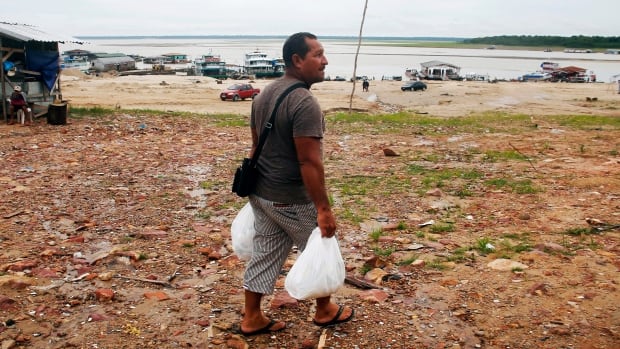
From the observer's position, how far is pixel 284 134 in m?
2.79

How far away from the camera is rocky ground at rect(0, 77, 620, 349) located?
3.19m

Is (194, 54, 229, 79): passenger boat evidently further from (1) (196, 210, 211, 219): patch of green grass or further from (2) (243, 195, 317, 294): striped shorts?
(2) (243, 195, 317, 294): striped shorts

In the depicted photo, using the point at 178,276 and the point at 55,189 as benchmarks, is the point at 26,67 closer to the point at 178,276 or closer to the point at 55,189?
→ the point at 55,189

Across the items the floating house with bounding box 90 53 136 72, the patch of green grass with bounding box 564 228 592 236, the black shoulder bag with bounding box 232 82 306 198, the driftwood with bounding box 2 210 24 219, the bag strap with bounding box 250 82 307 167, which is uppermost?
the floating house with bounding box 90 53 136 72

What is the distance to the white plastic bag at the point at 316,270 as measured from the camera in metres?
2.80

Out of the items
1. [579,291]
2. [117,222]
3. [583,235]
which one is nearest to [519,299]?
[579,291]

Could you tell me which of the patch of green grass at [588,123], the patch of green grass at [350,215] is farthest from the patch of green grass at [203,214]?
the patch of green grass at [588,123]

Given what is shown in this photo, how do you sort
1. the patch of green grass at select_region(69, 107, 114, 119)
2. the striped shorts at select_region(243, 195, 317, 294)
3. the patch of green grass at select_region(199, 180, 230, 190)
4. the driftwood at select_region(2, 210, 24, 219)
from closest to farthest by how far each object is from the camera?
the striped shorts at select_region(243, 195, 317, 294) → the driftwood at select_region(2, 210, 24, 219) → the patch of green grass at select_region(199, 180, 230, 190) → the patch of green grass at select_region(69, 107, 114, 119)

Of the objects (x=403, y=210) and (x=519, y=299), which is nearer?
(x=519, y=299)

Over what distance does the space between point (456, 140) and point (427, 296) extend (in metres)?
8.00

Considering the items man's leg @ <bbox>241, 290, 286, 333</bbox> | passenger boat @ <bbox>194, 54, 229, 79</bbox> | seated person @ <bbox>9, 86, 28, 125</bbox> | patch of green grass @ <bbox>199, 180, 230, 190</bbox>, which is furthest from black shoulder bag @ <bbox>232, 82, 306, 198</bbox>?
passenger boat @ <bbox>194, 54, 229, 79</bbox>

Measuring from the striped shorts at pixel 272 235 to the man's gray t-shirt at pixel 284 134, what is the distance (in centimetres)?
5

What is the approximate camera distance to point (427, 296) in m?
3.71

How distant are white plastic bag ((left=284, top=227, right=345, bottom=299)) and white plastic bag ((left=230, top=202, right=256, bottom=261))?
470mm
